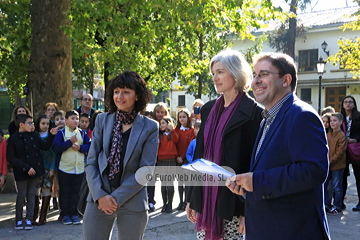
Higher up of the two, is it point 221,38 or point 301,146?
point 221,38

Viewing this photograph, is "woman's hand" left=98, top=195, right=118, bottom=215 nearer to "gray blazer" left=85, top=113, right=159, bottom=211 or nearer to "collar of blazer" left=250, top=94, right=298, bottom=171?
"gray blazer" left=85, top=113, right=159, bottom=211

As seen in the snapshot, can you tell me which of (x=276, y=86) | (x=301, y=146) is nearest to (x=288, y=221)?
(x=301, y=146)

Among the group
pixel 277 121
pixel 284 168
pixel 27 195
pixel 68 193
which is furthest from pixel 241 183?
pixel 27 195

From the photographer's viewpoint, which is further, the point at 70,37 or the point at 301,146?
the point at 70,37

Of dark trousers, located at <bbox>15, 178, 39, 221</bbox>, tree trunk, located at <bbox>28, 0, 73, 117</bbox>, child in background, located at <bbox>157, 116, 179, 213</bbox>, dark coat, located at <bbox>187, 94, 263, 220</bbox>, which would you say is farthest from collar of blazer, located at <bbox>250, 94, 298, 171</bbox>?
tree trunk, located at <bbox>28, 0, 73, 117</bbox>

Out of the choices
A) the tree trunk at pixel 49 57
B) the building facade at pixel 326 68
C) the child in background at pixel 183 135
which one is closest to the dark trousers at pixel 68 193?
the child in background at pixel 183 135

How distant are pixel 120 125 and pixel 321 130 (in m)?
1.75

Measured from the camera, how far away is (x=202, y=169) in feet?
8.58

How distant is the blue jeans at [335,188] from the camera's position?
25.0 feet

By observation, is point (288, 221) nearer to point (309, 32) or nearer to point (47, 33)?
point (47, 33)

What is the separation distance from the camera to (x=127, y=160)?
129 inches

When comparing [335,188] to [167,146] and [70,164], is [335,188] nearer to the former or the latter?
[167,146]

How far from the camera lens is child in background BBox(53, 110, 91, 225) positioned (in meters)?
6.71

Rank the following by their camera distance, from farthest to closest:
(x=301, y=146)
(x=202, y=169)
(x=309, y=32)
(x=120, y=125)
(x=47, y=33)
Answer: (x=309, y=32)
(x=47, y=33)
(x=120, y=125)
(x=202, y=169)
(x=301, y=146)
